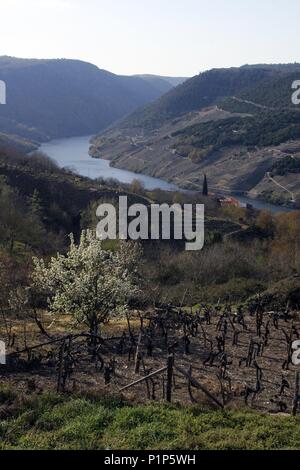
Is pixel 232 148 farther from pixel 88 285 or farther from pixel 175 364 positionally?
pixel 175 364

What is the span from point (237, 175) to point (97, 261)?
364ft

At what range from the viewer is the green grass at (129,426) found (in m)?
9.08

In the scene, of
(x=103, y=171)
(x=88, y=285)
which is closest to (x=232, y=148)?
(x=103, y=171)

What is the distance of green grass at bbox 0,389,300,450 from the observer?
9.08m

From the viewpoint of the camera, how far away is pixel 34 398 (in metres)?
11.1

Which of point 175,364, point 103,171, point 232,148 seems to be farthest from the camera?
point 103,171

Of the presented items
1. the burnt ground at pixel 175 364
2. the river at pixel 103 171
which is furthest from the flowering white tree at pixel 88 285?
the river at pixel 103 171

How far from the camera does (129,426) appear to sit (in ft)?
32.1

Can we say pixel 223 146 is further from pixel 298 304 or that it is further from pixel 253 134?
pixel 298 304

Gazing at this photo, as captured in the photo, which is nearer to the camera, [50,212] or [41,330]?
[41,330]

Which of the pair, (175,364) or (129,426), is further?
(175,364)

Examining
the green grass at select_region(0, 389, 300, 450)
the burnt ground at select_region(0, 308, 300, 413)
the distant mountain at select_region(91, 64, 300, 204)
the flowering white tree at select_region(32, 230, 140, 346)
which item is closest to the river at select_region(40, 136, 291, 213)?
the distant mountain at select_region(91, 64, 300, 204)
